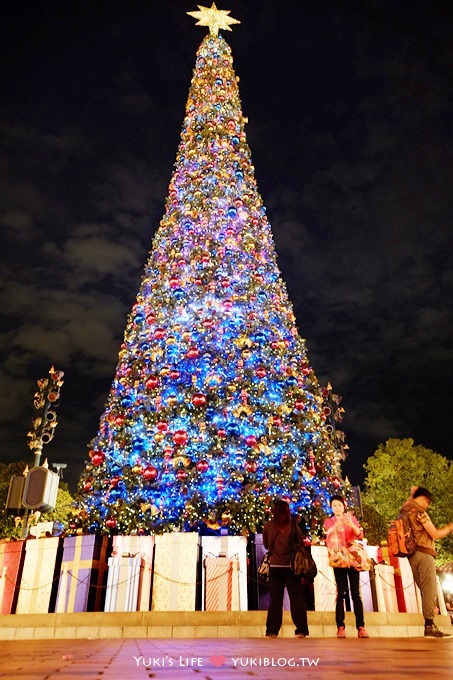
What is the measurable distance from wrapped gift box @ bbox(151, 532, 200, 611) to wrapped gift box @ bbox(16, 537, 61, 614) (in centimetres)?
189

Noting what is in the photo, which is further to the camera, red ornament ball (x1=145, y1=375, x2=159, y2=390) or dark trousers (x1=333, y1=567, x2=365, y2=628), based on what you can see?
red ornament ball (x1=145, y1=375, x2=159, y2=390)

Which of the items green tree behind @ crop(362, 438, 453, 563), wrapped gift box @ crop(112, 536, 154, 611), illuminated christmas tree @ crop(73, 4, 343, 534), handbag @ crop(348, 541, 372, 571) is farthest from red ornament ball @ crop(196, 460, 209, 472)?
green tree behind @ crop(362, 438, 453, 563)

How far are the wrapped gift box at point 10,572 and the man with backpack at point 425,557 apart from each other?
21.8 feet

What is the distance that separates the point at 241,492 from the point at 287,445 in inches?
61.5

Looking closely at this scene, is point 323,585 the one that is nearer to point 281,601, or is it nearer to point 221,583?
point 221,583

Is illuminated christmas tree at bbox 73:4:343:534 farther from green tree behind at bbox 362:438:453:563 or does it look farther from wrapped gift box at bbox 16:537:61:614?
green tree behind at bbox 362:438:453:563

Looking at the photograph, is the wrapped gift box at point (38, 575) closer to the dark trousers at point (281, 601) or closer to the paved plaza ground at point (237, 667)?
the dark trousers at point (281, 601)

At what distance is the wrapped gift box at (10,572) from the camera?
839cm

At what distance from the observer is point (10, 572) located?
8.59 meters

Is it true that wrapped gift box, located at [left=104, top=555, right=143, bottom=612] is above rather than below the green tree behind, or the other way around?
below

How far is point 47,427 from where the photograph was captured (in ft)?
41.8

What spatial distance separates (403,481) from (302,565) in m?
27.5

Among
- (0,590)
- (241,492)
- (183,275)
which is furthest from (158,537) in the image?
(183,275)

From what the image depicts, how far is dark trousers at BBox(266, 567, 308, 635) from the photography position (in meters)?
5.65
